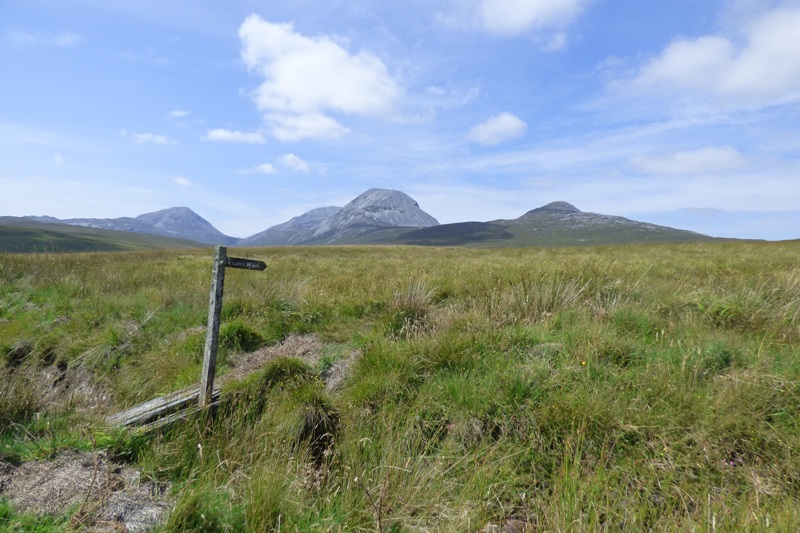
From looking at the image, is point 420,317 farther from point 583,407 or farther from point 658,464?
point 658,464

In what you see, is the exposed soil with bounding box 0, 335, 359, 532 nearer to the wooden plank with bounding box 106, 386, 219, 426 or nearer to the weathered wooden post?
the wooden plank with bounding box 106, 386, 219, 426

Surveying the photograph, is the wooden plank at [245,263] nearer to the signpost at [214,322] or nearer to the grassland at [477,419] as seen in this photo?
the signpost at [214,322]

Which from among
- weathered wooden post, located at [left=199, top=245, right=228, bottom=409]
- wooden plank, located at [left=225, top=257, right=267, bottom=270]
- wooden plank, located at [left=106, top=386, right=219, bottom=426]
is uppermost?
wooden plank, located at [left=225, top=257, right=267, bottom=270]

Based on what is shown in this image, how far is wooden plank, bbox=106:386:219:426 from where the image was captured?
355 cm

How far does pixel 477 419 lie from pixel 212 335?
2.84 metres

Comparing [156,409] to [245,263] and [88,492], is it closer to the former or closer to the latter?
[88,492]

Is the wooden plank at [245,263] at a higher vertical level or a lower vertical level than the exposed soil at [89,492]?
higher

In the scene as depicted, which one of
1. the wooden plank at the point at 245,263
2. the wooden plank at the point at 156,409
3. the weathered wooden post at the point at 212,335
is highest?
the wooden plank at the point at 245,263

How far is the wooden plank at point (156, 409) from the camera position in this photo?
3.55 meters

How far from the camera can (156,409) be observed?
12.4 feet

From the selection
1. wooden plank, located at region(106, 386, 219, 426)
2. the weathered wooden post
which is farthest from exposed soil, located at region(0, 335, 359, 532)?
the weathered wooden post

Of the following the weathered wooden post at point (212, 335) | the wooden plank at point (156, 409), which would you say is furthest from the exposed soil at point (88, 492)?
the weathered wooden post at point (212, 335)

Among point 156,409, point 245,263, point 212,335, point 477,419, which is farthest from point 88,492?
point 477,419

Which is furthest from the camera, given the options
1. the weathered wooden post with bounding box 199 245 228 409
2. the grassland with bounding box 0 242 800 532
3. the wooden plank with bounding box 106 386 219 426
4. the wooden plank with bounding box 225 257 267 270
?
the wooden plank with bounding box 225 257 267 270
